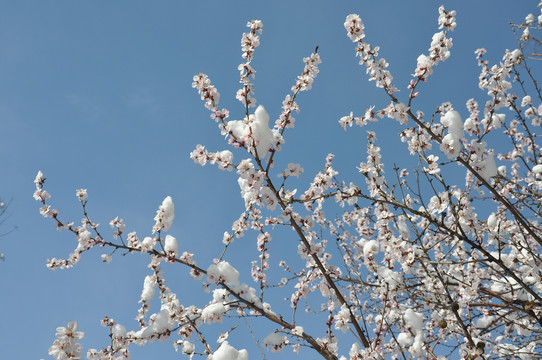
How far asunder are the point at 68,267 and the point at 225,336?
216 centimetres

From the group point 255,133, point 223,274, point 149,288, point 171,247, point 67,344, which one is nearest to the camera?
point 67,344

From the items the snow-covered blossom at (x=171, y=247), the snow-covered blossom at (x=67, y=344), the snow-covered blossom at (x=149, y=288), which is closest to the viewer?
the snow-covered blossom at (x=67, y=344)

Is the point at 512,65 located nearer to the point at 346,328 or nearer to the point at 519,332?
the point at 519,332

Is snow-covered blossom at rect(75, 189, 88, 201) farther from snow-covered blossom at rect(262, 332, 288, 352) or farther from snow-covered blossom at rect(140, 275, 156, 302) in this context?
snow-covered blossom at rect(262, 332, 288, 352)

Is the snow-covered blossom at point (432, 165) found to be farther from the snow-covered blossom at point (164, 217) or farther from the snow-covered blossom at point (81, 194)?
the snow-covered blossom at point (81, 194)

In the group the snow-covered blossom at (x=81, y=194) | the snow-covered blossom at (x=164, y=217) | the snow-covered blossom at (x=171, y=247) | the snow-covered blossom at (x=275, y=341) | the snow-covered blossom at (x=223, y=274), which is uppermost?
the snow-covered blossom at (x=81, y=194)

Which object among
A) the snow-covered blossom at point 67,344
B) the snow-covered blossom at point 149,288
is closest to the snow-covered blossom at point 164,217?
the snow-covered blossom at point 149,288

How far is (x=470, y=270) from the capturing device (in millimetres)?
6363

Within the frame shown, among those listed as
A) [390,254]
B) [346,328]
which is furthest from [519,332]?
[346,328]

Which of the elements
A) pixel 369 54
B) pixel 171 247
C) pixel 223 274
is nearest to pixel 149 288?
pixel 171 247

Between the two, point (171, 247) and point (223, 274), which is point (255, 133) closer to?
point (223, 274)

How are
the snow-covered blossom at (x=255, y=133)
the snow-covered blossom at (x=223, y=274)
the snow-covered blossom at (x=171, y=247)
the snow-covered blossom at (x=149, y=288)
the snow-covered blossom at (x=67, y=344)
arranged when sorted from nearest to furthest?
the snow-covered blossom at (x=67, y=344), the snow-covered blossom at (x=255, y=133), the snow-covered blossom at (x=223, y=274), the snow-covered blossom at (x=171, y=247), the snow-covered blossom at (x=149, y=288)

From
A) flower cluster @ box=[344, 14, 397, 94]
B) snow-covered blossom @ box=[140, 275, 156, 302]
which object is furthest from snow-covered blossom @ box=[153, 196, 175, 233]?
flower cluster @ box=[344, 14, 397, 94]

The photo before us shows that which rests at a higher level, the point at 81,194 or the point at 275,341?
the point at 81,194
